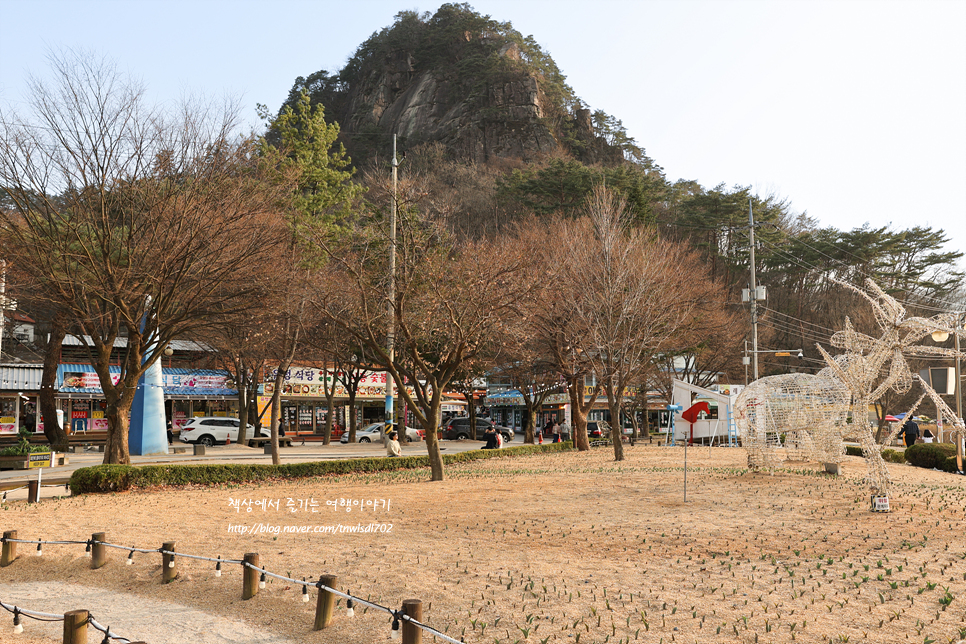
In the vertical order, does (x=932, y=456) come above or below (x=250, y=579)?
below

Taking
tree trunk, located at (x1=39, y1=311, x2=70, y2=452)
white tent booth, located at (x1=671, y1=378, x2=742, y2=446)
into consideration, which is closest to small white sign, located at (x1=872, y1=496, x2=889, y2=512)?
Answer: white tent booth, located at (x1=671, y1=378, x2=742, y2=446)

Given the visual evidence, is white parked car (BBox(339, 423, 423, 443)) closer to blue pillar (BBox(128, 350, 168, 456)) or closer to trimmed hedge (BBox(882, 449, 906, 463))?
blue pillar (BBox(128, 350, 168, 456))

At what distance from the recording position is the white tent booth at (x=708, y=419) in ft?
93.8

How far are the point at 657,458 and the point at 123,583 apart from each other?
729 inches

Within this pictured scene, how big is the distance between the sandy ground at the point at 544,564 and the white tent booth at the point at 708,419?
13.5 metres

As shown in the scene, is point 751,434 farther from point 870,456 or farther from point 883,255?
point 883,255

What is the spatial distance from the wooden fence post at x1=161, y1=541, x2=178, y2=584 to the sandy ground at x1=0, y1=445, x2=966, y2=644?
10 centimetres

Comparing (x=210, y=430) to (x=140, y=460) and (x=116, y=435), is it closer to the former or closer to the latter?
(x=140, y=460)

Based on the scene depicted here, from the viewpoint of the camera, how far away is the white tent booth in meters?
28.6

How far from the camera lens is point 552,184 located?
45.8 meters

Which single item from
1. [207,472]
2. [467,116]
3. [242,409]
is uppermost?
[467,116]

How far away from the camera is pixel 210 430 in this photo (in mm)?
35281

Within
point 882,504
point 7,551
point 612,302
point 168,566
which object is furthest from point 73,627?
point 612,302

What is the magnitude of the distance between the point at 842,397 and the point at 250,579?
466 inches
